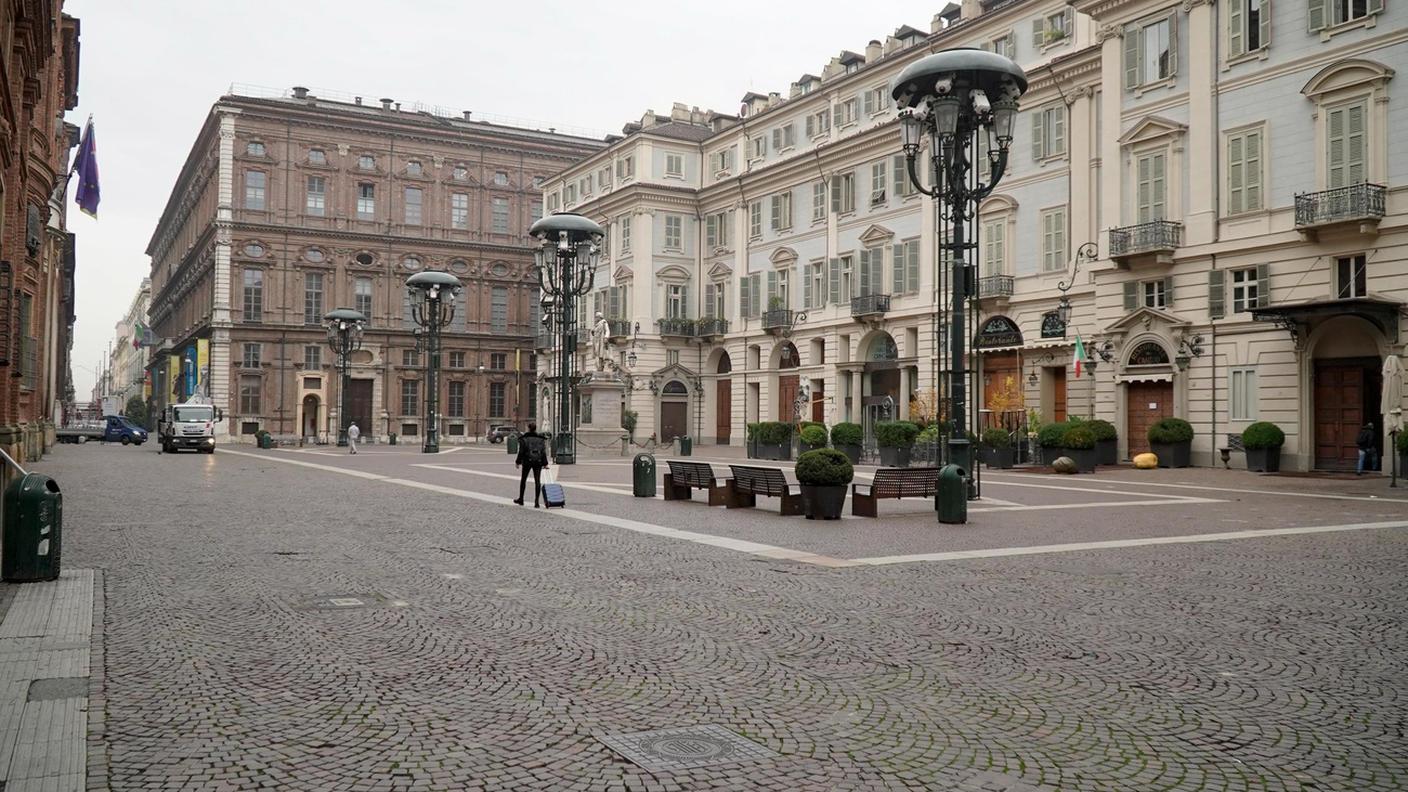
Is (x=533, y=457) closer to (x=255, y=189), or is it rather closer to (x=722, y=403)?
(x=722, y=403)

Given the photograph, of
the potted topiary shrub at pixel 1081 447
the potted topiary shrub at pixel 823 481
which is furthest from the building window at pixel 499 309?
the potted topiary shrub at pixel 823 481

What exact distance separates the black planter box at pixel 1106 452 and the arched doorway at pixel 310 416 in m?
54.2

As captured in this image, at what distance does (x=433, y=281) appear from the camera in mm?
43969

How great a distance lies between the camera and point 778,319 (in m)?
52.2

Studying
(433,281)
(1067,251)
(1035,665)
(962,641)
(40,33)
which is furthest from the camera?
(433,281)

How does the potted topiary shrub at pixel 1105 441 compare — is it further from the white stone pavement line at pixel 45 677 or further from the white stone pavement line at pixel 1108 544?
the white stone pavement line at pixel 45 677

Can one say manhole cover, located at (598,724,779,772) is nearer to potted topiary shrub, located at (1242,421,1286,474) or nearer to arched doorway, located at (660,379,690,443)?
potted topiary shrub, located at (1242,421,1286,474)

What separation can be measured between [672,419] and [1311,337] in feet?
119

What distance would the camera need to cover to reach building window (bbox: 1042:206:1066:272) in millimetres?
37500

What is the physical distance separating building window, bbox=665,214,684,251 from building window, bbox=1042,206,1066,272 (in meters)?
25.2

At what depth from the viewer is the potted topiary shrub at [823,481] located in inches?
627

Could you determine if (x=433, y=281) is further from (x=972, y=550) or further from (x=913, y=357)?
(x=972, y=550)

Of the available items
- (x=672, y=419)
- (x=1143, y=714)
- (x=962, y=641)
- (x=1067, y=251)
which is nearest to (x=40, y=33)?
(x=962, y=641)

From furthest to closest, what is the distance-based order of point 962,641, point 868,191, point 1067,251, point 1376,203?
point 868,191, point 1067,251, point 1376,203, point 962,641
